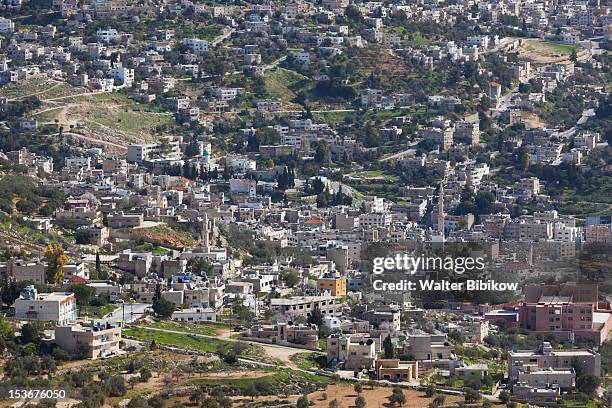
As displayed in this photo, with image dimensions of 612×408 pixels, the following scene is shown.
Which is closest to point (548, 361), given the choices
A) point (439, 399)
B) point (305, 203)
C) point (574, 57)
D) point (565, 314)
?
point (439, 399)

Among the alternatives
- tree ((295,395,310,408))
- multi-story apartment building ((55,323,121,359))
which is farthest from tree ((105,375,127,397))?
tree ((295,395,310,408))

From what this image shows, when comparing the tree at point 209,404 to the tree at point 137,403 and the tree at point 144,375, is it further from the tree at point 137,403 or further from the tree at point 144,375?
the tree at point 144,375

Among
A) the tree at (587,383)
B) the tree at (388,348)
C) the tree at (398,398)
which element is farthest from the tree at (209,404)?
the tree at (587,383)

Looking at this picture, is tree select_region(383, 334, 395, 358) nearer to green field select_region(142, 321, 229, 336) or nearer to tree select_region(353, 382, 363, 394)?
tree select_region(353, 382, 363, 394)

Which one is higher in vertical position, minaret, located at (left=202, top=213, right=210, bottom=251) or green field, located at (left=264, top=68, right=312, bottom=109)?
green field, located at (left=264, top=68, right=312, bottom=109)

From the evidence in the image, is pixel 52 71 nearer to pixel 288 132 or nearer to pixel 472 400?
pixel 288 132

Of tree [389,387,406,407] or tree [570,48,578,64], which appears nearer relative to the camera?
tree [389,387,406,407]
